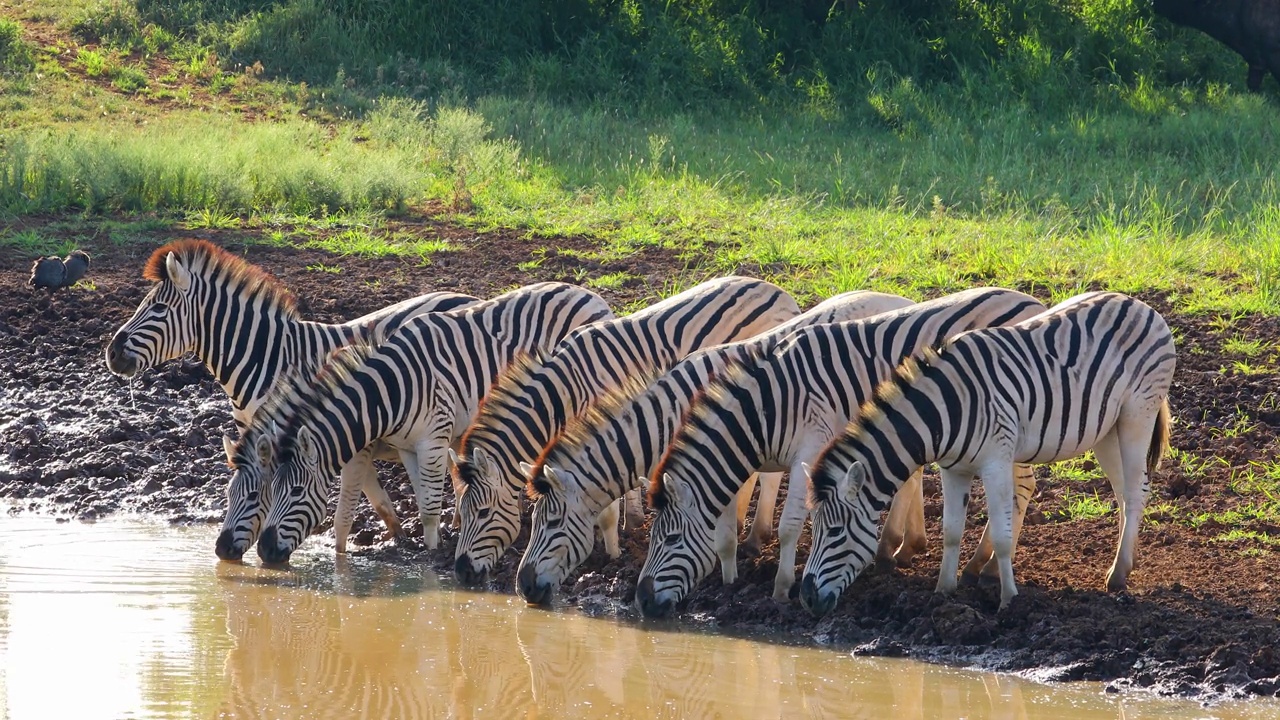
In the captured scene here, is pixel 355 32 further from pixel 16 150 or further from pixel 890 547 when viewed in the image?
pixel 890 547

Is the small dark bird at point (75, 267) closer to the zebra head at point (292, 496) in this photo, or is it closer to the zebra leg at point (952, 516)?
the zebra head at point (292, 496)

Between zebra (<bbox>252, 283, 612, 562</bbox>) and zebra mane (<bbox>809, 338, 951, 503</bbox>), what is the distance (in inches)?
93.3

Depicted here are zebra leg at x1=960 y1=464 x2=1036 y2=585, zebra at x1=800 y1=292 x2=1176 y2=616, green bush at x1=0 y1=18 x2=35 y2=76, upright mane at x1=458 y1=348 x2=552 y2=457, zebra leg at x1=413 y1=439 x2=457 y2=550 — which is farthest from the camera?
green bush at x1=0 y1=18 x2=35 y2=76

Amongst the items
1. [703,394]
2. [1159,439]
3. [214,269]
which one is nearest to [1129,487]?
[1159,439]

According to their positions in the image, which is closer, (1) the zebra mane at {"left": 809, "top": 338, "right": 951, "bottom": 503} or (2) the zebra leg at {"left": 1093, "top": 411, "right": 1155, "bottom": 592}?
(1) the zebra mane at {"left": 809, "top": 338, "right": 951, "bottom": 503}

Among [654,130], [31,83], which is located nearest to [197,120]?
[31,83]

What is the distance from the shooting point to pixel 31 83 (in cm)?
1755

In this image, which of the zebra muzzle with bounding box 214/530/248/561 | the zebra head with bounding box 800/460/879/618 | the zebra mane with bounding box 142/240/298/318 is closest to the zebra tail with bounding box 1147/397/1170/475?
the zebra head with bounding box 800/460/879/618

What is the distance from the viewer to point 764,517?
7.56 metres

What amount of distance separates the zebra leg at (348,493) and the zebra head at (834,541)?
2.72 metres

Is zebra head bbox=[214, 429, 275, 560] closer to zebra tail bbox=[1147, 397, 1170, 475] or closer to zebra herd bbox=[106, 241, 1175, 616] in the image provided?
zebra herd bbox=[106, 241, 1175, 616]

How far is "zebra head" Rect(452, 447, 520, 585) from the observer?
7227mm

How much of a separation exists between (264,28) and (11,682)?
49.2ft

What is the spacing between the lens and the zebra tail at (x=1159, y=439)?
282 inches
